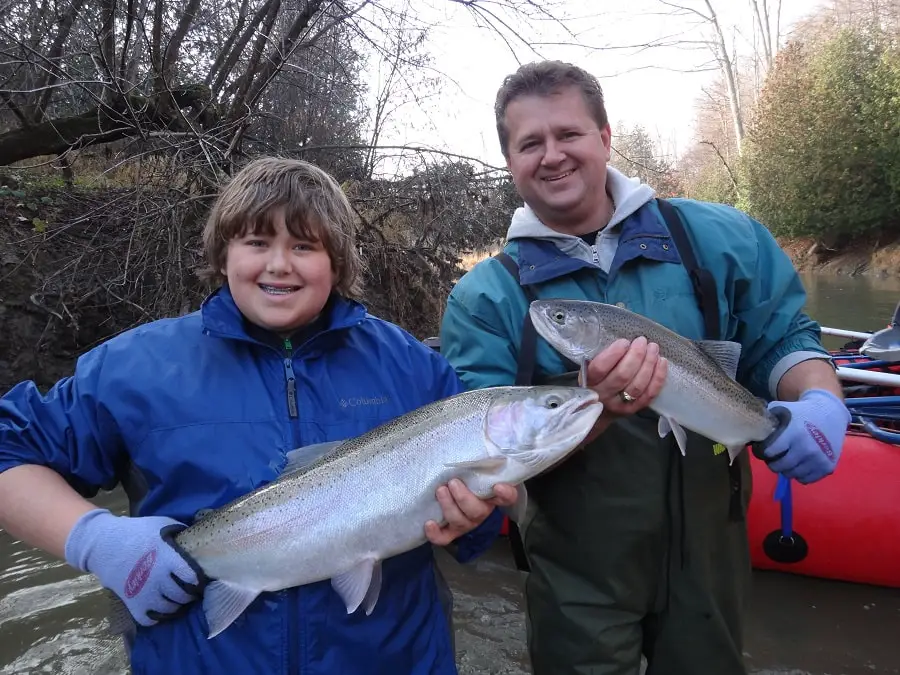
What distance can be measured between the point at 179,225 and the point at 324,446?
5.12m

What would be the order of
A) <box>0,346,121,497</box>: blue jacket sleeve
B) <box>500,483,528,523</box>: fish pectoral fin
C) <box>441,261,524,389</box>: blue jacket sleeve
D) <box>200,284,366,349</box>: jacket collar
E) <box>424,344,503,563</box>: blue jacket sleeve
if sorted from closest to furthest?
1. <box>0,346,121,497</box>: blue jacket sleeve
2. <box>200,284,366,349</box>: jacket collar
3. <box>500,483,528,523</box>: fish pectoral fin
4. <box>424,344,503,563</box>: blue jacket sleeve
5. <box>441,261,524,389</box>: blue jacket sleeve

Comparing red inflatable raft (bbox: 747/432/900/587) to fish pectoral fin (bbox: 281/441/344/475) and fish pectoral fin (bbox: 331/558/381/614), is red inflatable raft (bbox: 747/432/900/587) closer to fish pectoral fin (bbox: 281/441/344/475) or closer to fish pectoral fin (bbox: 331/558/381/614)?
fish pectoral fin (bbox: 331/558/381/614)

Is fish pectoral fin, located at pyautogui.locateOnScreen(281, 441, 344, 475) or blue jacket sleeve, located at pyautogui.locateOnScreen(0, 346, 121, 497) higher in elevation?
blue jacket sleeve, located at pyautogui.locateOnScreen(0, 346, 121, 497)

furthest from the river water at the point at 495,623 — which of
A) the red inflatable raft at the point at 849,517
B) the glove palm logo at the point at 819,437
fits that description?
the glove palm logo at the point at 819,437

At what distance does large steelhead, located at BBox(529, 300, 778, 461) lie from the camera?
2.23 m

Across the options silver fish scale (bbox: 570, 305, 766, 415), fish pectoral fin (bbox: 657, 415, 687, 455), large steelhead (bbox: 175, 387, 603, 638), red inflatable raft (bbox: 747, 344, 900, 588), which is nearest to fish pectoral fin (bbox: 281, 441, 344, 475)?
large steelhead (bbox: 175, 387, 603, 638)

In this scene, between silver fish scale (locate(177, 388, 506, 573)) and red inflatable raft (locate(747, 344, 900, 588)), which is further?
red inflatable raft (locate(747, 344, 900, 588))

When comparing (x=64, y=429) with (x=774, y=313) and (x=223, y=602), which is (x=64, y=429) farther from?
(x=774, y=313)

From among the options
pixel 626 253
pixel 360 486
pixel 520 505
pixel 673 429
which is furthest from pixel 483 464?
pixel 626 253

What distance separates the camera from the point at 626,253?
2.43 metres

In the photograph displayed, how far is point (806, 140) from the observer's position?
2775 centimetres

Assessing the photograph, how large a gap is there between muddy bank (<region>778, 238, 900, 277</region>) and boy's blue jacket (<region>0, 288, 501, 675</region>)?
25328mm

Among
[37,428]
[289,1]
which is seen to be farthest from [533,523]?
[289,1]

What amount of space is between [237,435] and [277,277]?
1.81ft
